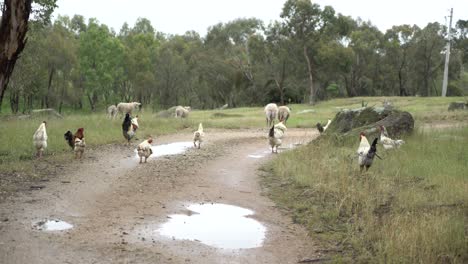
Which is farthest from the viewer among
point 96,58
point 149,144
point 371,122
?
point 96,58

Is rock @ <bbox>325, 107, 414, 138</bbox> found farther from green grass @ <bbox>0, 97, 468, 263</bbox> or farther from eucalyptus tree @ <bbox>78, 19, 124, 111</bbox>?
eucalyptus tree @ <bbox>78, 19, 124, 111</bbox>

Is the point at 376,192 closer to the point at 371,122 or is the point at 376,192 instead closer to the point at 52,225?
the point at 52,225

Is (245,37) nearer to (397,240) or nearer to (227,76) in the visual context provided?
(227,76)

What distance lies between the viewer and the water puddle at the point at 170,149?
17016mm

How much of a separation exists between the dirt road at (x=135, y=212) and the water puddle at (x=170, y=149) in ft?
4.27

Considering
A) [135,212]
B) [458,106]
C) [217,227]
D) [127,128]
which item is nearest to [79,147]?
[127,128]

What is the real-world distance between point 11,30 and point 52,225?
3.20 metres

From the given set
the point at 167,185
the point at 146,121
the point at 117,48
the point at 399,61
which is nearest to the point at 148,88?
the point at 117,48

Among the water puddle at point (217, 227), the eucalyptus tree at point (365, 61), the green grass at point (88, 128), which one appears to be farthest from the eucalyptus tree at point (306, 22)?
the water puddle at point (217, 227)

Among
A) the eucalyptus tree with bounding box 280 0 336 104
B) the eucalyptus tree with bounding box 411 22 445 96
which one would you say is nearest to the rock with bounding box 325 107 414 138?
the eucalyptus tree with bounding box 280 0 336 104

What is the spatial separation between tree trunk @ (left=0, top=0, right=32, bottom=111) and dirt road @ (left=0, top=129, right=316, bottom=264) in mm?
2591

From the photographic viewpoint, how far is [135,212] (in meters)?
8.95

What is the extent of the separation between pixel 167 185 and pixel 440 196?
241 inches

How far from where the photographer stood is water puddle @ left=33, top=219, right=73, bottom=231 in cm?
767
